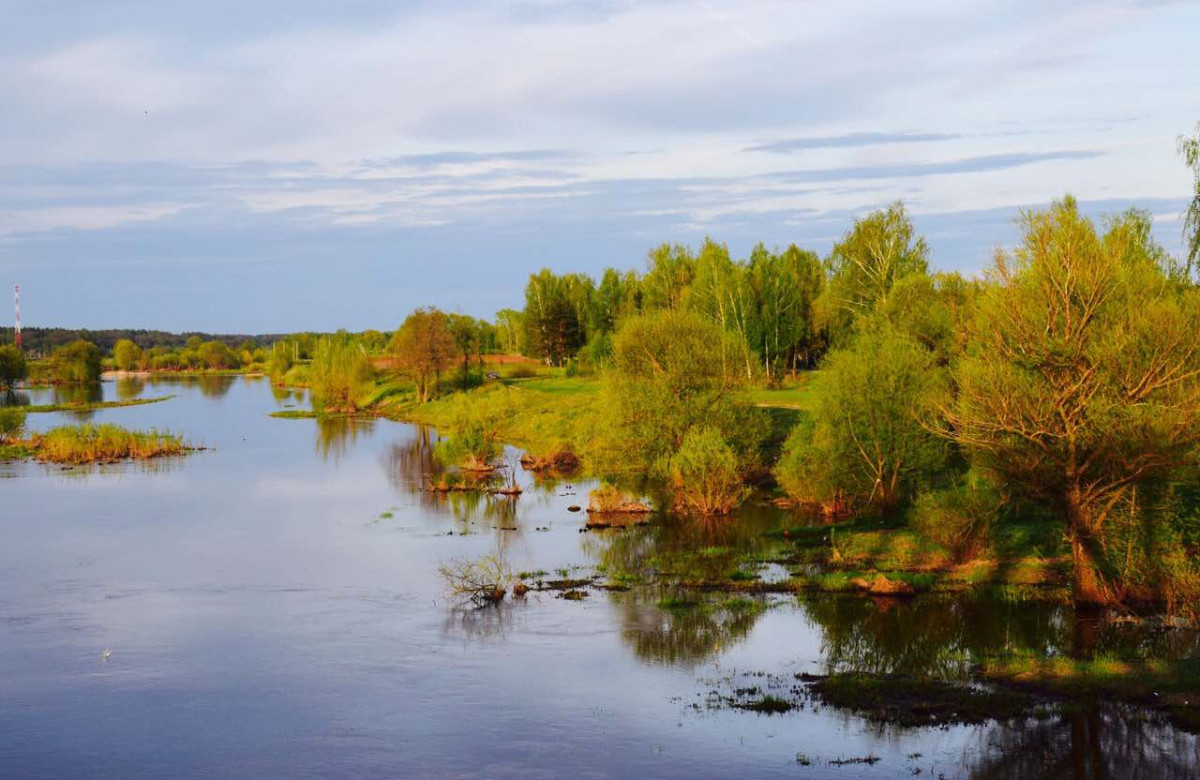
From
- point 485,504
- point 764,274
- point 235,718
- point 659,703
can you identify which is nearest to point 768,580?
point 659,703

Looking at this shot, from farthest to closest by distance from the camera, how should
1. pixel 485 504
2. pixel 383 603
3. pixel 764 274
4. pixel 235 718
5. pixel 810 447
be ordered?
pixel 764 274 → pixel 485 504 → pixel 810 447 → pixel 383 603 → pixel 235 718

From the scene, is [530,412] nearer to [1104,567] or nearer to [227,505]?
[227,505]

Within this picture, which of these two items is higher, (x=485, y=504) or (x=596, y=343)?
(x=596, y=343)

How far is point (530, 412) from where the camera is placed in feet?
298

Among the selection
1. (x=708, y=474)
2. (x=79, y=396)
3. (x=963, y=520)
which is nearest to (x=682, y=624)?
(x=963, y=520)

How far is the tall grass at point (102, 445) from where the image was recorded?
255ft

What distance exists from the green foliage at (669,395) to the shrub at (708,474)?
123 inches

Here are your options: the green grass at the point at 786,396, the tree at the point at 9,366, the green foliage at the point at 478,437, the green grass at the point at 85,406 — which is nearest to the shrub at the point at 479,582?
the green foliage at the point at 478,437

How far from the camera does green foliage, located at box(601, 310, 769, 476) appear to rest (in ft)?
190

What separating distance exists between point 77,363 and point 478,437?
437 ft

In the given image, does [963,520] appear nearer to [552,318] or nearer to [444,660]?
[444,660]

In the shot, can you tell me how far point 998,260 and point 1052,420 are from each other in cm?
524

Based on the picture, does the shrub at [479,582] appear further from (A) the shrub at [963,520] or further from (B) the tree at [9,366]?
(B) the tree at [9,366]

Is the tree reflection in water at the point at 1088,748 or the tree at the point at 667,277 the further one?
the tree at the point at 667,277
